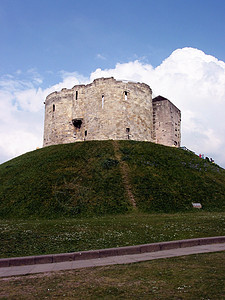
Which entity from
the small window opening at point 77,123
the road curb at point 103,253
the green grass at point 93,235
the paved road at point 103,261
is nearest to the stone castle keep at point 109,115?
the small window opening at point 77,123

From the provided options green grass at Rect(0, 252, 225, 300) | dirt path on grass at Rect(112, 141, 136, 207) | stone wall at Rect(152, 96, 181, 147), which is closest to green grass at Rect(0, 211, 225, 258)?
green grass at Rect(0, 252, 225, 300)

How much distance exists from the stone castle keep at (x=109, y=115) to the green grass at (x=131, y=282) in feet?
86.8

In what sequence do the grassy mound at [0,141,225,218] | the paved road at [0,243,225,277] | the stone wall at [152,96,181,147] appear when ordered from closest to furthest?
the paved road at [0,243,225,277], the grassy mound at [0,141,225,218], the stone wall at [152,96,181,147]

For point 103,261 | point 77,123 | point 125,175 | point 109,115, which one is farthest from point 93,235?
point 77,123

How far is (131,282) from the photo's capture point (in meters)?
4.80

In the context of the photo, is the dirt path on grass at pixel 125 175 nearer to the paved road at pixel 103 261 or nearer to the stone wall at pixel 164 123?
the paved road at pixel 103 261

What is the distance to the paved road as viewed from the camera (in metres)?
6.23

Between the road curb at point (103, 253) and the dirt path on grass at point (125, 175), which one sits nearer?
the road curb at point (103, 253)

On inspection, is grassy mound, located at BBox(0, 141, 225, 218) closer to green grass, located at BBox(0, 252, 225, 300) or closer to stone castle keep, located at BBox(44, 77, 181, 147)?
stone castle keep, located at BBox(44, 77, 181, 147)

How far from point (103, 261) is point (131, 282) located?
222cm

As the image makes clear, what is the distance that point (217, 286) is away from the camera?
432cm

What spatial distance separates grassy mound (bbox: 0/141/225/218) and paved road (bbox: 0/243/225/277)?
8511mm

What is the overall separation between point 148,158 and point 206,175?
5092 mm

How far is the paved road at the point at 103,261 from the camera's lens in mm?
6230
